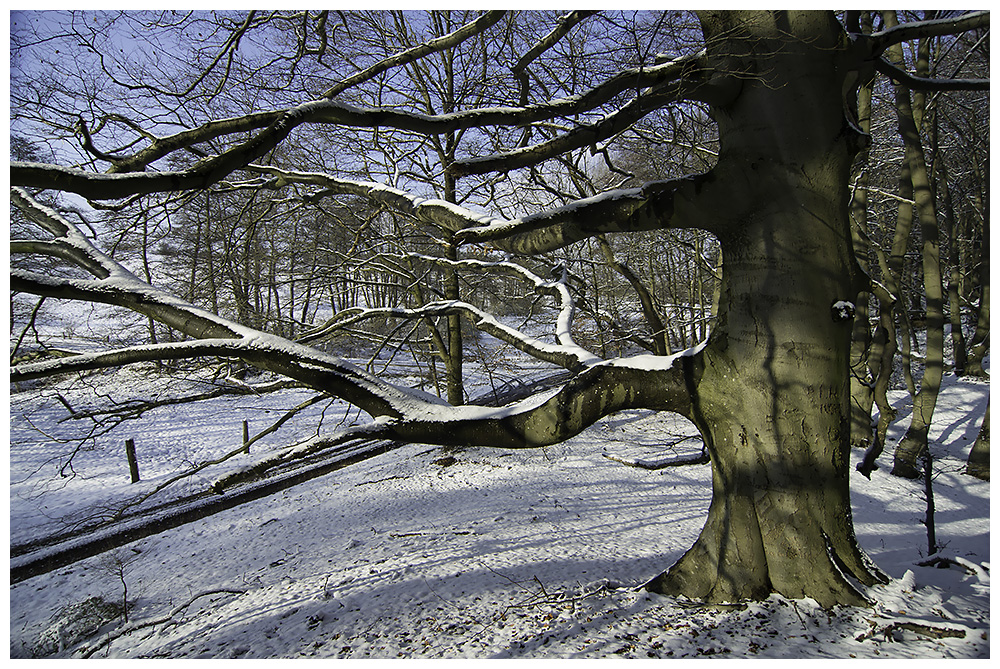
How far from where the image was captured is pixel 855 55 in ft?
9.00

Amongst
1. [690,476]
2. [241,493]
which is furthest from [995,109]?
[241,493]

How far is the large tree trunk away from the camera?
8.48 ft

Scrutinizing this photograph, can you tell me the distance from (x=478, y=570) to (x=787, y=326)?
10.6 ft

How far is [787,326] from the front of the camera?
2.60m

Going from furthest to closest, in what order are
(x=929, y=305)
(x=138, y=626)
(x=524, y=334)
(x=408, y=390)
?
(x=929, y=305), (x=138, y=626), (x=524, y=334), (x=408, y=390)

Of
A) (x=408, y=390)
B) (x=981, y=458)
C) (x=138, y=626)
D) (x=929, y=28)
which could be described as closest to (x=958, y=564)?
(x=929, y=28)

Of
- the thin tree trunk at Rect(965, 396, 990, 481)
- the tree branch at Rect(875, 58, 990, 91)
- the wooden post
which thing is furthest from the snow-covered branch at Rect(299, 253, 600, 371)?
the thin tree trunk at Rect(965, 396, 990, 481)

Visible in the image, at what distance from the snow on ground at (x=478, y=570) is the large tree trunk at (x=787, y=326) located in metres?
0.29

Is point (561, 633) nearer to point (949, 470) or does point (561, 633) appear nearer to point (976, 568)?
point (976, 568)

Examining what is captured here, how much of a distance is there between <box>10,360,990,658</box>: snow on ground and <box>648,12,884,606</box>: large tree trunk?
0.95 ft

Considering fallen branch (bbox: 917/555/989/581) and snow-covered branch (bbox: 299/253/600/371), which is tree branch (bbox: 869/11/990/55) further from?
fallen branch (bbox: 917/555/989/581)

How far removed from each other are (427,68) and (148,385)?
12.1m

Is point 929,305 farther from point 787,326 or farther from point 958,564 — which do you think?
point 787,326

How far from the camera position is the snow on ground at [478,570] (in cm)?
251
